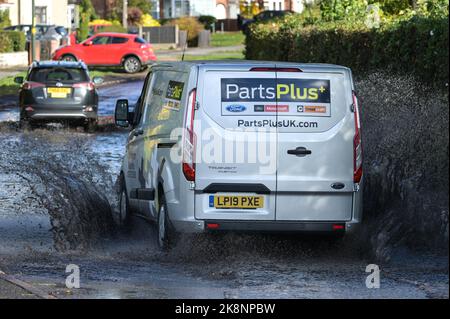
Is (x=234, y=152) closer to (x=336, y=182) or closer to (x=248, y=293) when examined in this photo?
(x=336, y=182)

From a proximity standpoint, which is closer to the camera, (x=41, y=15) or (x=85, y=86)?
(x=85, y=86)

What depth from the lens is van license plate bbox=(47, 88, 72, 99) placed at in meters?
26.9

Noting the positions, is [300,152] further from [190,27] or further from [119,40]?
[190,27]

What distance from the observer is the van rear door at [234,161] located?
10922 millimetres

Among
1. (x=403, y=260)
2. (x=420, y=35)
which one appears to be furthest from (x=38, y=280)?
(x=420, y=35)

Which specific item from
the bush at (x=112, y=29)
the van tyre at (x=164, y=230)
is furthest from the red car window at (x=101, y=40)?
the van tyre at (x=164, y=230)

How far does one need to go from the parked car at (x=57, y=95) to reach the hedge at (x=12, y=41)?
26.8 m

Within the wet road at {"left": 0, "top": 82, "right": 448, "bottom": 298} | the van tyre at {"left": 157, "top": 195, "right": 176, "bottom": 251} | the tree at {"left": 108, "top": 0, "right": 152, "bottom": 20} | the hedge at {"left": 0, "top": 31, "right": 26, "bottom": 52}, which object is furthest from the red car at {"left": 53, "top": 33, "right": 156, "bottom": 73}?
the van tyre at {"left": 157, "top": 195, "right": 176, "bottom": 251}

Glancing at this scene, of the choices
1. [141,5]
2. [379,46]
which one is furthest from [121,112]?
[141,5]

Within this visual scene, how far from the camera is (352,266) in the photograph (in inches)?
427

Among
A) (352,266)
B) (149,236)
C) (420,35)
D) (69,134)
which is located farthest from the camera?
(69,134)

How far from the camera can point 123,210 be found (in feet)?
46.0

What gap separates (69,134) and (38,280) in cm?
1679

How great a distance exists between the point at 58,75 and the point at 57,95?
21.3 inches
